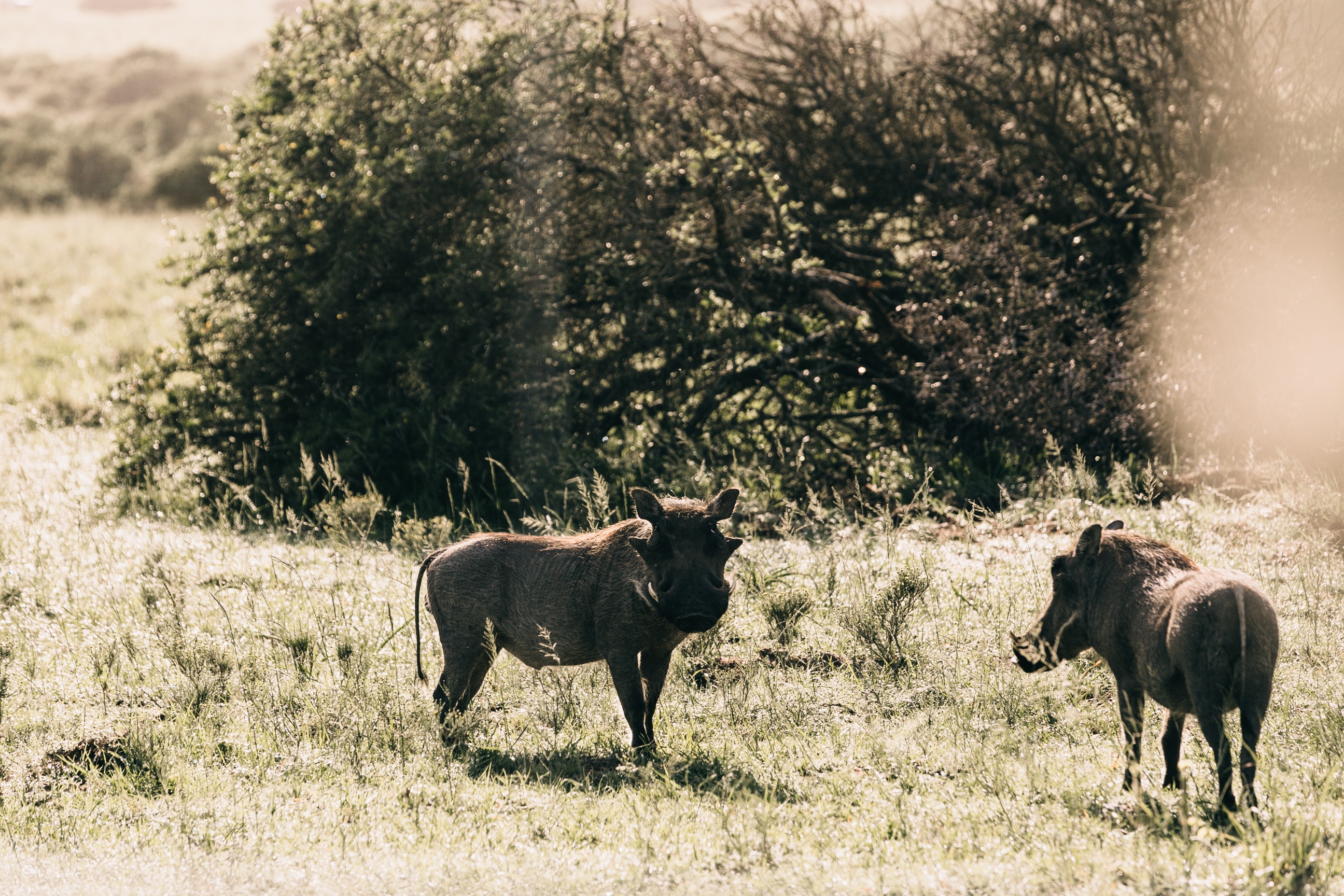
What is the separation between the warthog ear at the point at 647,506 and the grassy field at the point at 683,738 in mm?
942

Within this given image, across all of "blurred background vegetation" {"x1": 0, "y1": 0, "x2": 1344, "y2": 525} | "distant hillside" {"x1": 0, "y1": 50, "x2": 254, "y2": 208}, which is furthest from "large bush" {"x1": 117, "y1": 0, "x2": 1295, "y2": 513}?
"distant hillside" {"x1": 0, "y1": 50, "x2": 254, "y2": 208}

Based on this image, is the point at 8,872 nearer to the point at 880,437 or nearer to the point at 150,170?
the point at 880,437

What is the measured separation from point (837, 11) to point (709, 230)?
7.69ft

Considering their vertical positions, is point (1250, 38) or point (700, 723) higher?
point (1250, 38)

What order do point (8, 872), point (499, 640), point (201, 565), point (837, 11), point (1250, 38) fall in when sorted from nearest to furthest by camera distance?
point (8, 872), point (499, 640), point (201, 565), point (1250, 38), point (837, 11)

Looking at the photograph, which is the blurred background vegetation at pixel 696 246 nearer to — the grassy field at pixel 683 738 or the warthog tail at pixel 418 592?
the grassy field at pixel 683 738

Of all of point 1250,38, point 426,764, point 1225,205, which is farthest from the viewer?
point 1250,38

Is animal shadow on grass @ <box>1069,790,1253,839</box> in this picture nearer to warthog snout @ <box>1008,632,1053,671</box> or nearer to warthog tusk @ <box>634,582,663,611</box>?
warthog snout @ <box>1008,632,1053,671</box>

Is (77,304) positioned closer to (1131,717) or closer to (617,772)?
(617,772)

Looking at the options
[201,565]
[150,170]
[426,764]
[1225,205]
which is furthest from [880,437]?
[150,170]

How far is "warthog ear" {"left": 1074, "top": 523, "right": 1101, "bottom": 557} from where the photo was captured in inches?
171

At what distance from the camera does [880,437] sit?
9.62 meters

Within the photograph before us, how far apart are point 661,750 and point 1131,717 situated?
5.74 ft

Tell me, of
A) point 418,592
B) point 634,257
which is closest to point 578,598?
point 418,592
